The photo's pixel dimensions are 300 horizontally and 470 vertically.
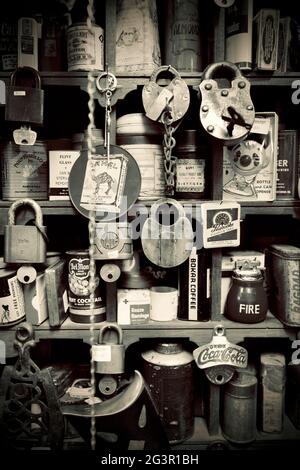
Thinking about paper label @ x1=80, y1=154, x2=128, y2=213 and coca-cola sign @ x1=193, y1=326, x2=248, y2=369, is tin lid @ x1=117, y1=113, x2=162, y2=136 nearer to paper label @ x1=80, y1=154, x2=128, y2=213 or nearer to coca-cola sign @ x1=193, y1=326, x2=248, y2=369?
paper label @ x1=80, y1=154, x2=128, y2=213

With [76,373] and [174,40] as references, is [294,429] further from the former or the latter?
[174,40]

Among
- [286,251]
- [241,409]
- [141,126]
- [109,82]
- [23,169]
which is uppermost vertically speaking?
[109,82]

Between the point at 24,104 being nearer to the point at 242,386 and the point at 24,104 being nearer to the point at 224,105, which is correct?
the point at 224,105

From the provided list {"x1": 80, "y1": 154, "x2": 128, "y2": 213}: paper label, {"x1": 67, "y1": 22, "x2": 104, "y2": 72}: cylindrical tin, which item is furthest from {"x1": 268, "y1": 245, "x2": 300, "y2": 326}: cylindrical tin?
{"x1": 67, "y1": 22, "x2": 104, "y2": 72}: cylindrical tin

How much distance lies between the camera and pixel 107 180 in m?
1.23

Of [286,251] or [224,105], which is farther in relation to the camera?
[286,251]

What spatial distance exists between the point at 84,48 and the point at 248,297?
0.93 m

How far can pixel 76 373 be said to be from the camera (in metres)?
1.49

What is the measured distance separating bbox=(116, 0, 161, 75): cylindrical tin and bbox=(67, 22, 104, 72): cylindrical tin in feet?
0.20

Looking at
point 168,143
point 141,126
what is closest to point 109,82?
point 141,126

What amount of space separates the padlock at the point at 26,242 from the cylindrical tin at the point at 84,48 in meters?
0.45

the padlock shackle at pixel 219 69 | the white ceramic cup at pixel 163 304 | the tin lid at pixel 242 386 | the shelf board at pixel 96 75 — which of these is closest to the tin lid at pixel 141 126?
the shelf board at pixel 96 75

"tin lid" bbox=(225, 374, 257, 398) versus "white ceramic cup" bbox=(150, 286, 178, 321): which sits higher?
"white ceramic cup" bbox=(150, 286, 178, 321)

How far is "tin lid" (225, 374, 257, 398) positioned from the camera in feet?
4.30
